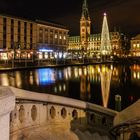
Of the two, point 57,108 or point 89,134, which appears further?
point 89,134

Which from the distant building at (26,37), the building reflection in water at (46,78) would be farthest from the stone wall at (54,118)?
the distant building at (26,37)

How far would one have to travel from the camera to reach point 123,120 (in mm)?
7086

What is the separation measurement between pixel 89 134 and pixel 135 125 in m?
1.97

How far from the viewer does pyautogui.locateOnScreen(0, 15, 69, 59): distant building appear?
311ft

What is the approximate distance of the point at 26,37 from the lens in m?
106

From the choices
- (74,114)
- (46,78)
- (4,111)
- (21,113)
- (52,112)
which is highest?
(4,111)

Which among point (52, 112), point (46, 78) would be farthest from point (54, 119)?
point (46, 78)

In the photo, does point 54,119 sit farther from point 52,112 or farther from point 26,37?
point 26,37

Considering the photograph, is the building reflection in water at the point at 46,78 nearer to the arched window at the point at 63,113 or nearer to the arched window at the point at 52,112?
the arched window at the point at 63,113

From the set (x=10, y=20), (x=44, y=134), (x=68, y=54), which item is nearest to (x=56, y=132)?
(x=44, y=134)

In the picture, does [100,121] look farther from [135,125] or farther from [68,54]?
[68,54]

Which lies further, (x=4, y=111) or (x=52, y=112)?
(x=52, y=112)

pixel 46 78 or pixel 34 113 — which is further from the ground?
pixel 34 113

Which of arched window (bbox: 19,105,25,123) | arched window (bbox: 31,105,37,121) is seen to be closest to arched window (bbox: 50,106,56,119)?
arched window (bbox: 31,105,37,121)
